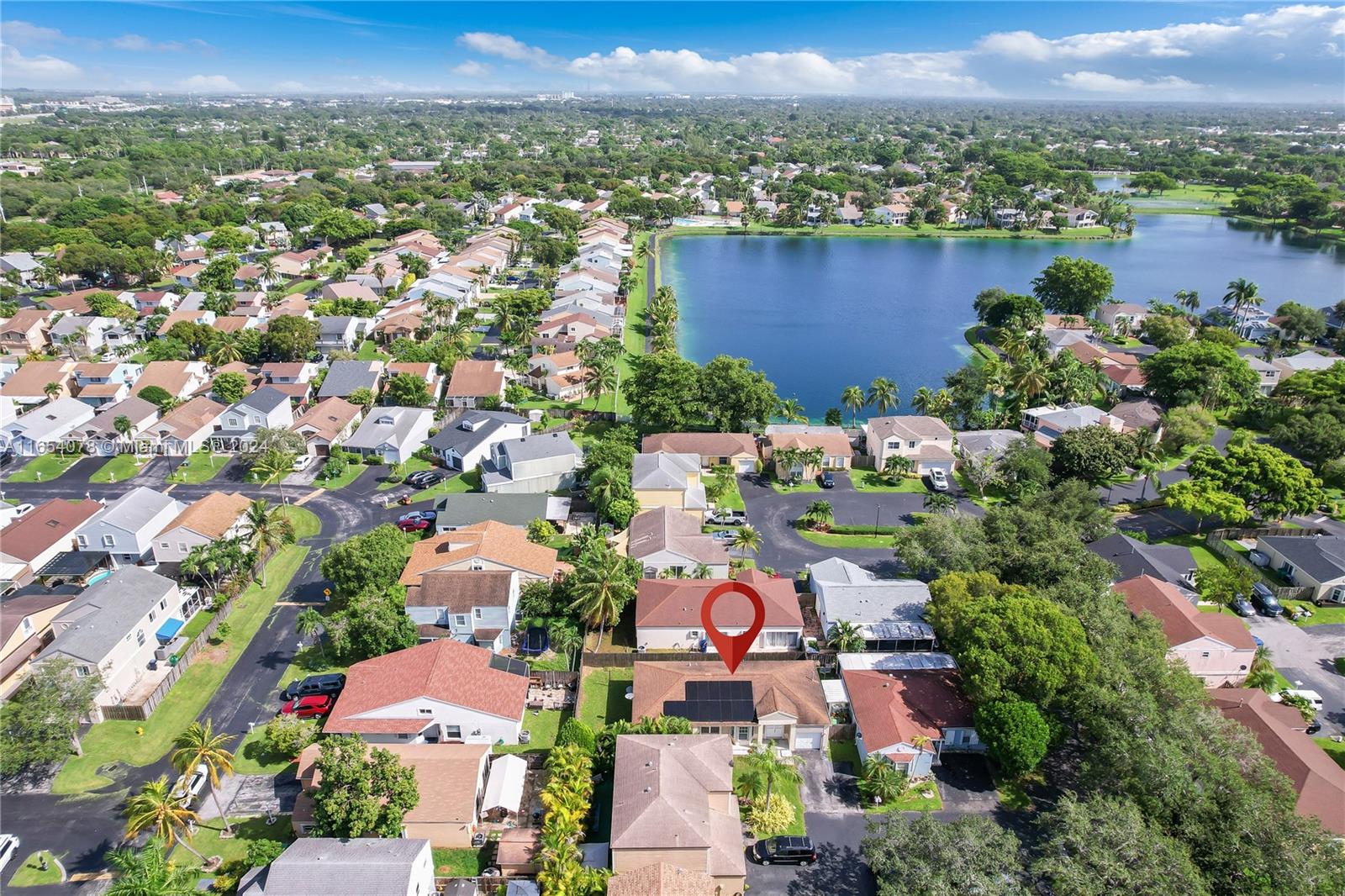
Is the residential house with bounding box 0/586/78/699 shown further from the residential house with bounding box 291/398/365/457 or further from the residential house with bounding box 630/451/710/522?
the residential house with bounding box 630/451/710/522

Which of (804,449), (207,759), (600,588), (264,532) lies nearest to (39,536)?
(264,532)

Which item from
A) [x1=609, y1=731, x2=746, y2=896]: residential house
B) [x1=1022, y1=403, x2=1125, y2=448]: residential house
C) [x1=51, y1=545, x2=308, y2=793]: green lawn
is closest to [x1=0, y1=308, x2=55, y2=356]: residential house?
[x1=51, y1=545, x2=308, y2=793]: green lawn

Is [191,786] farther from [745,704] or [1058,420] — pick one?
[1058,420]

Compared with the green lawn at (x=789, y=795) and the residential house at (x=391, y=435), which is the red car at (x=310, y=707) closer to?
the green lawn at (x=789, y=795)

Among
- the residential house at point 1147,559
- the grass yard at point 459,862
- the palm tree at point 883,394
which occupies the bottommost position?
the grass yard at point 459,862

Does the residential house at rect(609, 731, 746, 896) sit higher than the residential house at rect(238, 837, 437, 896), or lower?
lower

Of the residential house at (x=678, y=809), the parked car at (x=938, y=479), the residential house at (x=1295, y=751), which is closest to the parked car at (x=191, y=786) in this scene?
the residential house at (x=678, y=809)
